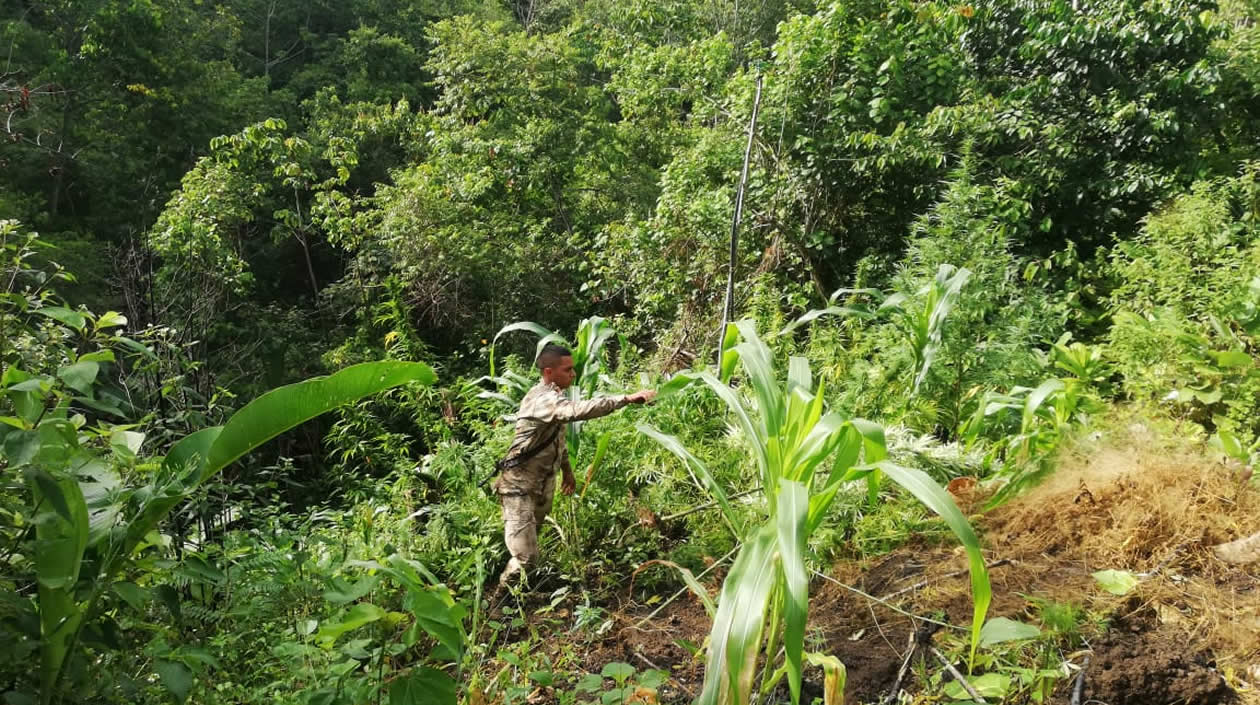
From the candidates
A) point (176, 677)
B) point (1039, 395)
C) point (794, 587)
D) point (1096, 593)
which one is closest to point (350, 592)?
point (176, 677)

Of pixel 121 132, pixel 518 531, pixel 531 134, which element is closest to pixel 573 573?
pixel 518 531

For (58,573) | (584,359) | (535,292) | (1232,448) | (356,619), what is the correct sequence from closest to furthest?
(58,573), (356,619), (1232,448), (584,359), (535,292)

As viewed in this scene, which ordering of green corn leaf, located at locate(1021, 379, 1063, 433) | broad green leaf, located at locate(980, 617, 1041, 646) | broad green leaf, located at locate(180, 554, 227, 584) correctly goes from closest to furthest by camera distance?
broad green leaf, located at locate(180, 554, 227, 584) → broad green leaf, located at locate(980, 617, 1041, 646) → green corn leaf, located at locate(1021, 379, 1063, 433)

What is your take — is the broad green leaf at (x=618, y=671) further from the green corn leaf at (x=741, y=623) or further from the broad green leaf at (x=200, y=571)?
the broad green leaf at (x=200, y=571)

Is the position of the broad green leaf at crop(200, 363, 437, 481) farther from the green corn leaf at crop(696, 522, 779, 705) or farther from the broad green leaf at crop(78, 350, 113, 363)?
the green corn leaf at crop(696, 522, 779, 705)

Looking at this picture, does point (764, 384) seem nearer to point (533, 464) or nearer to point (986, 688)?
point (986, 688)

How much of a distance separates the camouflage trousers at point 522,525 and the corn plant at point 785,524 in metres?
1.02

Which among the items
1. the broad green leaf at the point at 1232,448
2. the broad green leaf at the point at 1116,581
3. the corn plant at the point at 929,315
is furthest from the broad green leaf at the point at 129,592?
the broad green leaf at the point at 1232,448

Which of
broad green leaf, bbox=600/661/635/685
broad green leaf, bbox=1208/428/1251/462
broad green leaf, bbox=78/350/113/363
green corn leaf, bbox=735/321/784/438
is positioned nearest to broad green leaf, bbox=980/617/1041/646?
green corn leaf, bbox=735/321/784/438

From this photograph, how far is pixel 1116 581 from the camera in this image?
1970mm

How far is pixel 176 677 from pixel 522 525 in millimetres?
1536

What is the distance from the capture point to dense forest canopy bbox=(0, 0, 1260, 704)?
1.55m

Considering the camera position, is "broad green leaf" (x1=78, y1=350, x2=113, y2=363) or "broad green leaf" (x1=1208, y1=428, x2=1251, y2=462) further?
"broad green leaf" (x1=1208, y1=428, x2=1251, y2=462)

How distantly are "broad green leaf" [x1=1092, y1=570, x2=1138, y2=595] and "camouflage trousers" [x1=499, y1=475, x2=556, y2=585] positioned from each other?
1796 mm
